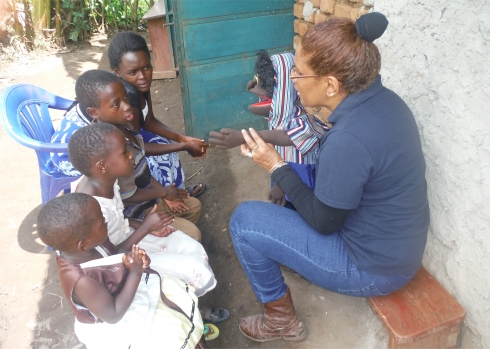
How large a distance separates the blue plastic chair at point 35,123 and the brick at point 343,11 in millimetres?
2004

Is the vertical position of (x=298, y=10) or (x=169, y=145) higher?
(x=298, y=10)

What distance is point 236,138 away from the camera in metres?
2.22

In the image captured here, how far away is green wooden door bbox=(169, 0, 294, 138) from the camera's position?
3609 mm

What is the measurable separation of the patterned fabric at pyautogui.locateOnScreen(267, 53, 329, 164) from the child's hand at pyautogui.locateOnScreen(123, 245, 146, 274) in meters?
1.10

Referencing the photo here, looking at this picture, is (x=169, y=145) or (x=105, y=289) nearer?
(x=105, y=289)

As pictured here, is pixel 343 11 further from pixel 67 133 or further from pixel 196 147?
pixel 67 133

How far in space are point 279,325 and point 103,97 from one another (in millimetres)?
1520

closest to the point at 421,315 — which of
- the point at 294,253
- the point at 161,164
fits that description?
the point at 294,253

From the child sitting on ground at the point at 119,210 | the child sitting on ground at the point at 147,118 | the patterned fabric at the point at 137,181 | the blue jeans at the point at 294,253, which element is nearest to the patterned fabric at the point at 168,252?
the child sitting on ground at the point at 119,210

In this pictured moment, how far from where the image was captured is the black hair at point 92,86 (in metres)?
2.10

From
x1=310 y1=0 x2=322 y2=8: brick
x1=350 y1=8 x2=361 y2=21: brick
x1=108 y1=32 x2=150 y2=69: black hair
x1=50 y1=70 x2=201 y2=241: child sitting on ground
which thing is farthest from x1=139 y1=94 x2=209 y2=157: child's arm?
x1=310 y1=0 x2=322 y2=8: brick

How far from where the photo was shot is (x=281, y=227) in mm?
Result: 1845

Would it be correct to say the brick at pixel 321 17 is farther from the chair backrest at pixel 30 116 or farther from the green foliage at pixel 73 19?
the green foliage at pixel 73 19

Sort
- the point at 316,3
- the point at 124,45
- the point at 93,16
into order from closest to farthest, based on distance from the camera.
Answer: the point at 124,45
the point at 316,3
the point at 93,16
